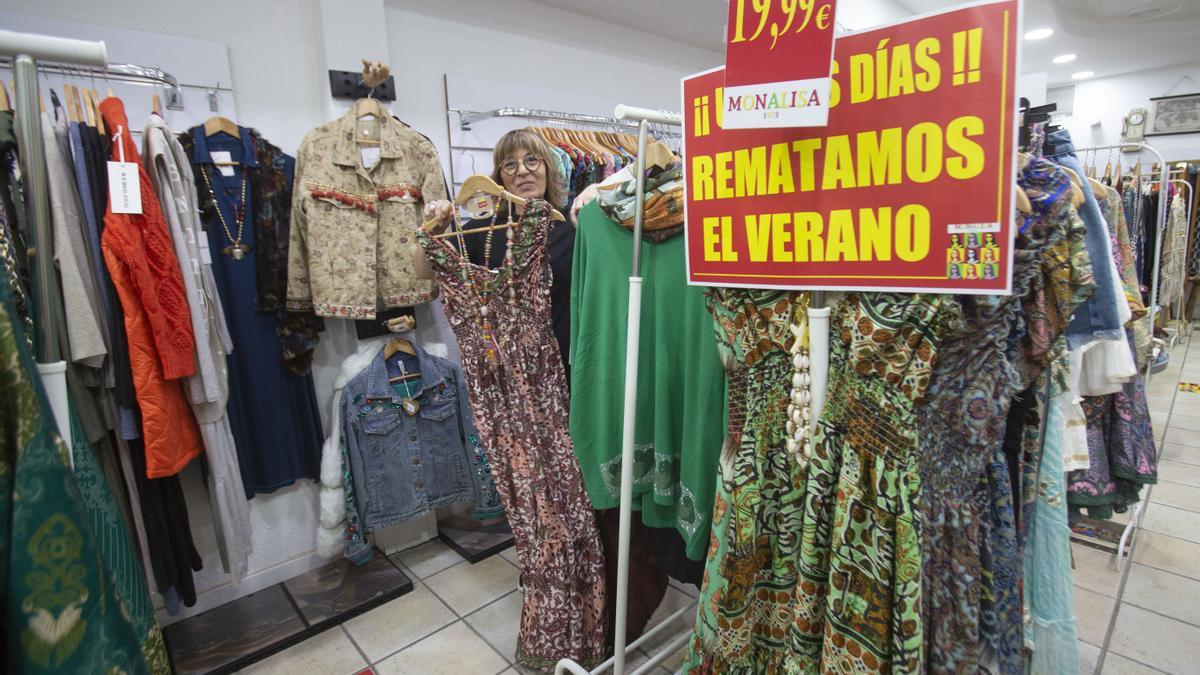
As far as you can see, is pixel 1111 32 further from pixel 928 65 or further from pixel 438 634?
pixel 438 634

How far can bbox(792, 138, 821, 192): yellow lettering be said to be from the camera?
878 millimetres

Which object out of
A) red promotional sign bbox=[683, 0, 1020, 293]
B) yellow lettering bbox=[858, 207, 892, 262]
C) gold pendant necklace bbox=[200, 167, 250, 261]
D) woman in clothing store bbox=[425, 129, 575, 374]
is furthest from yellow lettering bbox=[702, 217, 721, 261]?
gold pendant necklace bbox=[200, 167, 250, 261]

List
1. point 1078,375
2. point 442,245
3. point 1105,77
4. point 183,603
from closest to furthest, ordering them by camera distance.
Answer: point 1078,375, point 442,245, point 183,603, point 1105,77

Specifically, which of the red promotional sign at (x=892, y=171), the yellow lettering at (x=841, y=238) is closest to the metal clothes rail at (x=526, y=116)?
the red promotional sign at (x=892, y=171)

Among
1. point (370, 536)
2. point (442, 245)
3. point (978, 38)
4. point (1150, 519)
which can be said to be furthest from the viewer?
point (1150, 519)

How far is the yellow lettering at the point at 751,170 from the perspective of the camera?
0.94 m

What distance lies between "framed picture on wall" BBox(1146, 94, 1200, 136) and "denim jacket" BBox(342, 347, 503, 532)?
958 cm

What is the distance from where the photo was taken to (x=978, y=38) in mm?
716

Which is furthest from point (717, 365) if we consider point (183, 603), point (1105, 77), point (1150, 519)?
point (1105, 77)

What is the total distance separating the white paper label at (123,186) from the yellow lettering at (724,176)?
4.73 feet

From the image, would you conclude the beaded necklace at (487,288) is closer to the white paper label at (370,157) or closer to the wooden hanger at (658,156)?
the wooden hanger at (658,156)

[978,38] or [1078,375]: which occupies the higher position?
[978,38]

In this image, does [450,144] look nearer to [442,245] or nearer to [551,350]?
[442,245]

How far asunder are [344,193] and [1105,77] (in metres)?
9.78
